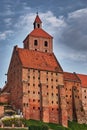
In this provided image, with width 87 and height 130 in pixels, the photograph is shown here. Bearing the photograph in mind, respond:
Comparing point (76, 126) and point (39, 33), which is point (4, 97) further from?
point (39, 33)

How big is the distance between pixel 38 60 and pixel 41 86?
29.4 ft

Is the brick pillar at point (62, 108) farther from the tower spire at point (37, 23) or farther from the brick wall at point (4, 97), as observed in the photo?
the tower spire at point (37, 23)

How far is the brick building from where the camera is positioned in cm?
11156

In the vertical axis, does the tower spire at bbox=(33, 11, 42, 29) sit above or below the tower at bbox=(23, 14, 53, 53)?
above

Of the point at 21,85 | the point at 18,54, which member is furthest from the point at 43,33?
the point at 21,85

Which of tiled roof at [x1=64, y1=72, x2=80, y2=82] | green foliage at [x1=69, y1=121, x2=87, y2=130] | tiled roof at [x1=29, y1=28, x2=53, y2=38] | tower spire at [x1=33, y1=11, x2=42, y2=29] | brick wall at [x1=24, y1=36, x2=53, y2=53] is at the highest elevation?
tower spire at [x1=33, y1=11, x2=42, y2=29]

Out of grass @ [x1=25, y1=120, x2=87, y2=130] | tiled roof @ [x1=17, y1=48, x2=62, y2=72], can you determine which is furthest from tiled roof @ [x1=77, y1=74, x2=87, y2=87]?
grass @ [x1=25, y1=120, x2=87, y2=130]

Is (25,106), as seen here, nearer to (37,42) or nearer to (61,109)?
(61,109)

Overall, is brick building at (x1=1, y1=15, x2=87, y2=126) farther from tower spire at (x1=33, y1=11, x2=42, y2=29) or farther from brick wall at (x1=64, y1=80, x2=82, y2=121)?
tower spire at (x1=33, y1=11, x2=42, y2=29)

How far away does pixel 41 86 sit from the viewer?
114 meters

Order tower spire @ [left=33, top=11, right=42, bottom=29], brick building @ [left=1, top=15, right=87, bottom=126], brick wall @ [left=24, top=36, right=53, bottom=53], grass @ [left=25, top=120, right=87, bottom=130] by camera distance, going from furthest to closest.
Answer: tower spire @ [left=33, top=11, right=42, bottom=29], brick wall @ [left=24, top=36, right=53, bottom=53], brick building @ [left=1, top=15, right=87, bottom=126], grass @ [left=25, top=120, right=87, bottom=130]

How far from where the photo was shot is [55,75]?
11769 cm

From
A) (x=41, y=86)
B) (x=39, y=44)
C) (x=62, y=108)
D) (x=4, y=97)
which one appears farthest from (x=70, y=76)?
(x=4, y=97)

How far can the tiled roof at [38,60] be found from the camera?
116 meters
